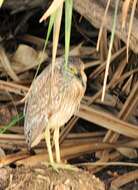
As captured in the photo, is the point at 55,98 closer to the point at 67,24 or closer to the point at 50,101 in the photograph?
the point at 50,101

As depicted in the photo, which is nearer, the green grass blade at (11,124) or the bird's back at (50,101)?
the bird's back at (50,101)

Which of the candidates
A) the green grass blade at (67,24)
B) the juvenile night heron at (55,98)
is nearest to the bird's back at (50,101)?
the juvenile night heron at (55,98)

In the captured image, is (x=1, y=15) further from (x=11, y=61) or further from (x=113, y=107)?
(x=113, y=107)

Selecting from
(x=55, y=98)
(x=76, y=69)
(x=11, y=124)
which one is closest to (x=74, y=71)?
(x=76, y=69)

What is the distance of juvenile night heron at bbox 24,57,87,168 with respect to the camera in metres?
2.92

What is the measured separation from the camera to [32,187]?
122 inches

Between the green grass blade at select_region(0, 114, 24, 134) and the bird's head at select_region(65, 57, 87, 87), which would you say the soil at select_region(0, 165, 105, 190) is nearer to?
the green grass blade at select_region(0, 114, 24, 134)

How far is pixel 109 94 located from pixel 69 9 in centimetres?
167

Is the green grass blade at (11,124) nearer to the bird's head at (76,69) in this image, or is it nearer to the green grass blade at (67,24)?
the bird's head at (76,69)

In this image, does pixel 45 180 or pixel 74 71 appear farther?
pixel 45 180

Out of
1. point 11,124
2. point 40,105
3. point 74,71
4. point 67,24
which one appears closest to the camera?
point 67,24

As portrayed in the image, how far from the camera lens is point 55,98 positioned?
2973 millimetres

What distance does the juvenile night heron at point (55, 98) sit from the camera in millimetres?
2922

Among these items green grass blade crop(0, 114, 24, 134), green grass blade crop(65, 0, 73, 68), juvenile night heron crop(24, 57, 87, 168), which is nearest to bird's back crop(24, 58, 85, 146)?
juvenile night heron crop(24, 57, 87, 168)
